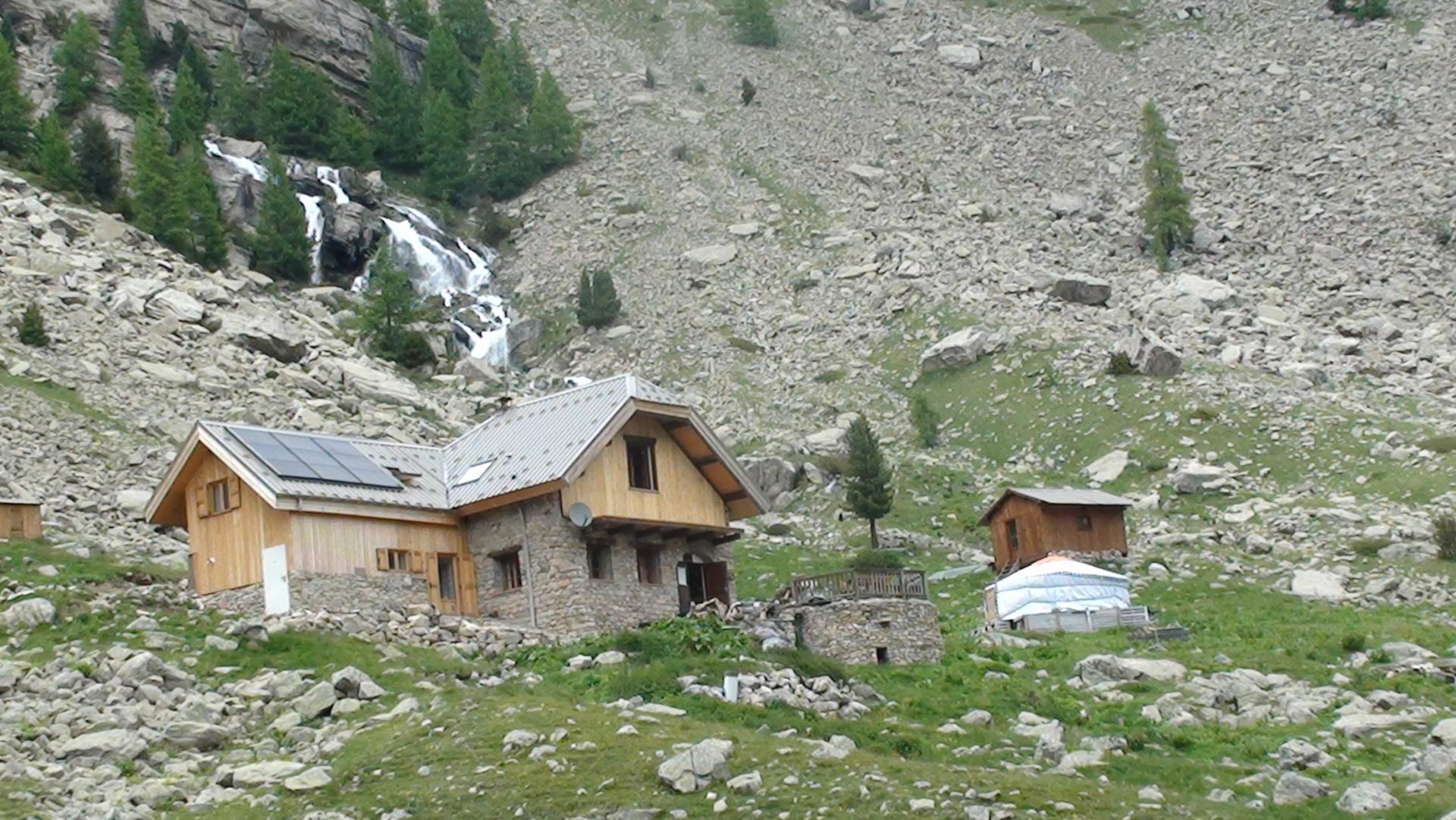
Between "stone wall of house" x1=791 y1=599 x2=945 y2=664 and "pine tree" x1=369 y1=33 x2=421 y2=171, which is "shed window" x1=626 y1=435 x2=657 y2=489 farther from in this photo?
"pine tree" x1=369 y1=33 x2=421 y2=171

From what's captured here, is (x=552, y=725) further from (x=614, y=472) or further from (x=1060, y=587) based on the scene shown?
(x=1060, y=587)

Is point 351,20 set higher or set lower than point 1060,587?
higher

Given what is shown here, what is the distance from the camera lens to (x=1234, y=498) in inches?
2648

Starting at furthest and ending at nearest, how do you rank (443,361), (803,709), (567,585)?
(443,361)
(567,585)
(803,709)

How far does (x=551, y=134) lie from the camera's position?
124m

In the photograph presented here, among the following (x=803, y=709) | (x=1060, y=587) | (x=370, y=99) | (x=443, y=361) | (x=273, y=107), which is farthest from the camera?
(x=370, y=99)

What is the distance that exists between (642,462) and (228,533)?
1043 cm

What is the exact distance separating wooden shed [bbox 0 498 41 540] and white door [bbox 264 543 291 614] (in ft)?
27.8

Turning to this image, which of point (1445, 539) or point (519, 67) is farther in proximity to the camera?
point (519, 67)

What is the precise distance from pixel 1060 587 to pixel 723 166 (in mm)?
69269

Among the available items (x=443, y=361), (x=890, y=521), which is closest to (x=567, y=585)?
(x=890, y=521)

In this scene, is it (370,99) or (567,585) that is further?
(370,99)

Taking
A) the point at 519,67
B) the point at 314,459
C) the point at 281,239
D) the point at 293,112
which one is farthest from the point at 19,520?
the point at 519,67

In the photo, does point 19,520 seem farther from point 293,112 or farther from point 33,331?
point 293,112
